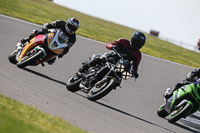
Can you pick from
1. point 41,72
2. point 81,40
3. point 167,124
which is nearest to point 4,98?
point 167,124

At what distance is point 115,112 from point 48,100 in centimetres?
150

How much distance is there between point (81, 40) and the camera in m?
17.8

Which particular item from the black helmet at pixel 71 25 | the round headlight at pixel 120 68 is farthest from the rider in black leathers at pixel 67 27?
the round headlight at pixel 120 68

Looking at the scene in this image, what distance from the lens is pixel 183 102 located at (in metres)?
8.30

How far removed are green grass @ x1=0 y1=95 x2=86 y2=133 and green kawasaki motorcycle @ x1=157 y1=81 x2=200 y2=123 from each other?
10.0 feet

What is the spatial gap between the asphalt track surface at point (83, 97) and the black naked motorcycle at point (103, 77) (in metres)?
0.21

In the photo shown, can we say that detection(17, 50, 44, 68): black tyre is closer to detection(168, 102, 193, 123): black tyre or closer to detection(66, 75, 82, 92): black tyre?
detection(66, 75, 82, 92): black tyre

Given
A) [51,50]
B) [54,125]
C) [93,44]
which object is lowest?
[54,125]

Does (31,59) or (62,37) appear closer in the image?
(31,59)

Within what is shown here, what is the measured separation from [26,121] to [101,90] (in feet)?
10.6

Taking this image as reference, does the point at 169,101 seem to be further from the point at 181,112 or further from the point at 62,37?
the point at 62,37

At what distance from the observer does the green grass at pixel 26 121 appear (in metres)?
4.49

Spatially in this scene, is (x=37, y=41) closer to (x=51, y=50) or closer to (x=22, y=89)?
(x=51, y=50)

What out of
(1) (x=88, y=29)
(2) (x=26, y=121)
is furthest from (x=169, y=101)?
(1) (x=88, y=29)
